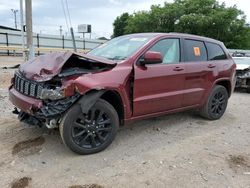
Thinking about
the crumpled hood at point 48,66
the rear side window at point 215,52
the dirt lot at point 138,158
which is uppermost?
the rear side window at point 215,52

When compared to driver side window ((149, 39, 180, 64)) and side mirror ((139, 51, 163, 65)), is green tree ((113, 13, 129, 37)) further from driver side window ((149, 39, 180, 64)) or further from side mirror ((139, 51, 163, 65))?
side mirror ((139, 51, 163, 65))

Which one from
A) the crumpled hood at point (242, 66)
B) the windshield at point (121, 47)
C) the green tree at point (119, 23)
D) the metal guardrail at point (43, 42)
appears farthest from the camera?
the green tree at point (119, 23)

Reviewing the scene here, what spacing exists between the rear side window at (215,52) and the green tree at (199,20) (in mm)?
23855

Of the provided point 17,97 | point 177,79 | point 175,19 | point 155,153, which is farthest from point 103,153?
point 175,19

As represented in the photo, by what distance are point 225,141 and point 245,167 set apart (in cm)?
102

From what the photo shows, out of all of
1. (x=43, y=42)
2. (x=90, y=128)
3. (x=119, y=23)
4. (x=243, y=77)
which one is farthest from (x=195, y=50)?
(x=119, y=23)

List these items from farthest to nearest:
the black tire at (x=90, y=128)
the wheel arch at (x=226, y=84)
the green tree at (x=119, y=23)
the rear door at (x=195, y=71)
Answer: the green tree at (x=119, y=23)
the wheel arch at (x=226, y=84)
the rear door at (x=195, y=71)
the black tire at (x=90, y=128)

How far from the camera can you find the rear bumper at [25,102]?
409 centimetres

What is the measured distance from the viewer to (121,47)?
17.4ft

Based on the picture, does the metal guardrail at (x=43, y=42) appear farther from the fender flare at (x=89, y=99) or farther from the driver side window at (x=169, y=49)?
the fender flare at (x=89, y=99)

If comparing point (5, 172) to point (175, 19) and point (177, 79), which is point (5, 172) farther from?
point (175, 19)

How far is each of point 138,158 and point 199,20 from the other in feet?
88.3

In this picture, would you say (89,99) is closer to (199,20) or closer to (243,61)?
(243,61)

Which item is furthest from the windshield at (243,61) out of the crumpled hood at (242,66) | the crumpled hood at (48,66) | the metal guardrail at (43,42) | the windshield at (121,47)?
the metal guardrail at (43,42)
